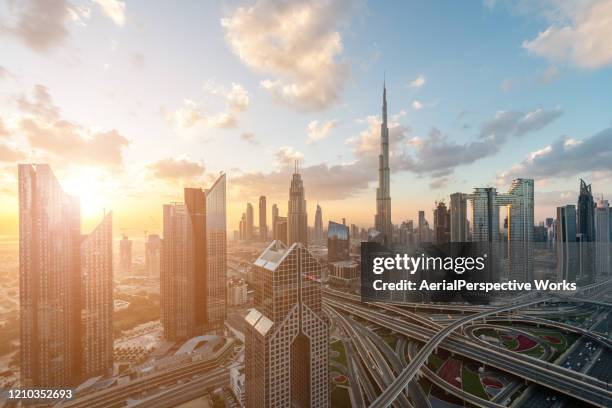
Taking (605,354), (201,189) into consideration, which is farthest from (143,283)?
(605,354)

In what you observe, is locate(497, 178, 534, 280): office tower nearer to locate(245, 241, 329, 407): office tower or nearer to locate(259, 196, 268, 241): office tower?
locate(245, 241, 329, 407): office tower

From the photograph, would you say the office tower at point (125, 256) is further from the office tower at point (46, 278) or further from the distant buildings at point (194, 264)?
the office tower at point (46, 278)

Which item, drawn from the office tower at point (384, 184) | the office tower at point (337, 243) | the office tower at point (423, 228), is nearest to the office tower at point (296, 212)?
the office tower at point (337, 243)

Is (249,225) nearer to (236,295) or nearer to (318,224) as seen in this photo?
(318,224)

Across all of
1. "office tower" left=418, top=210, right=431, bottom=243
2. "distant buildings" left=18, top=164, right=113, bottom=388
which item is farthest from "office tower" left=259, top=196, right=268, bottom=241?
"distant buildings" left=18, top=164, right=113, bottom=388

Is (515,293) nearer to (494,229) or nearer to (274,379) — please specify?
(494,229)

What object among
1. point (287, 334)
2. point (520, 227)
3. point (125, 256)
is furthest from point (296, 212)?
point (287, 334)

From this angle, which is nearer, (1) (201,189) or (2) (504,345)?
(2) (504,345)
